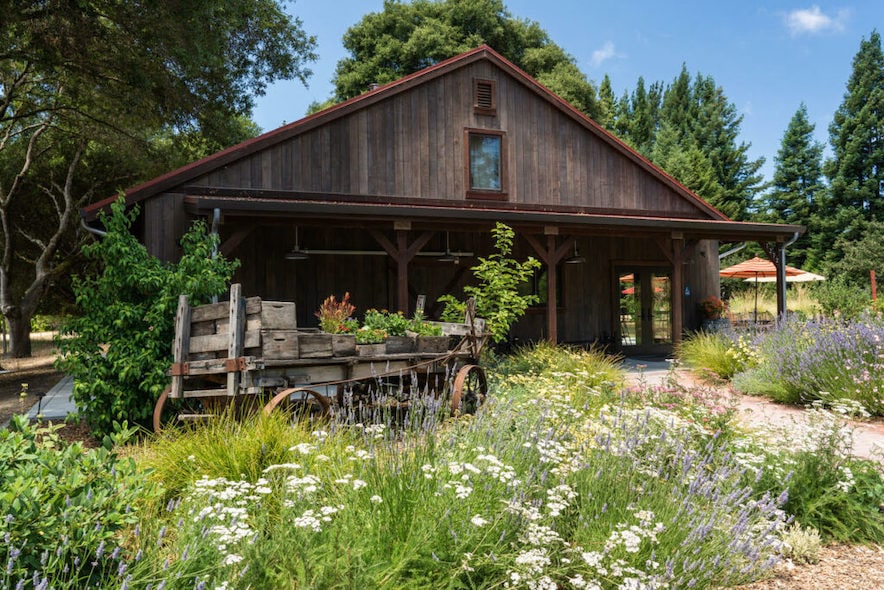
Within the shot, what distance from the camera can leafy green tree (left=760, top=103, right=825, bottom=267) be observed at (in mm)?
37416

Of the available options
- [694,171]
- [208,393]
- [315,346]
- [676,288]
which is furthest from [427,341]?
[694,171]

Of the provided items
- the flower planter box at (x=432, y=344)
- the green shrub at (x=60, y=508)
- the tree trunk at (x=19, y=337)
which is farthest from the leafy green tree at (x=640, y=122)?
the green shrub at (x=60, y=508)

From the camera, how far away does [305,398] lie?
5.17 metres

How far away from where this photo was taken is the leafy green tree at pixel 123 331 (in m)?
6.30

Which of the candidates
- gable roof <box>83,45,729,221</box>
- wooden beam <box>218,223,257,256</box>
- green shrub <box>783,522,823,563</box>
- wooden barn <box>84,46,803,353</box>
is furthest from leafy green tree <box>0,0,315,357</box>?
green shrub <box>783,522,823,563</box>

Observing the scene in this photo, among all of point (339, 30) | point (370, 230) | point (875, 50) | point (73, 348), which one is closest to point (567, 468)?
point (73, 348)

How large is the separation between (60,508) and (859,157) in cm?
4313

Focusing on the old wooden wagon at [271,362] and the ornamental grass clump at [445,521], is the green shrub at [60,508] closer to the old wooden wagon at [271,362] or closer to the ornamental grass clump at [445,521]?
the ornamental grass clump at [445,521]

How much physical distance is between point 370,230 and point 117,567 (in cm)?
875

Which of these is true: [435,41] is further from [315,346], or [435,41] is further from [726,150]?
[315,346]

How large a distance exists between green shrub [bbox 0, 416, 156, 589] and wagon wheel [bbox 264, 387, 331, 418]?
5.82 feet

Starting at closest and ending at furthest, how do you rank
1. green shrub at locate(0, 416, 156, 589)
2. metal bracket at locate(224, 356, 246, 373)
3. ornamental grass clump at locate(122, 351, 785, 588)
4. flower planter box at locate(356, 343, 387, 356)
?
green shrub at locate(0, 416, 156, 589) → ornamental grass clump at locate(122, 351, 785, 588) → metal bracket at locate(224, 356, 246, 373) → flower planter box at locate(356, 343, 387, 356)

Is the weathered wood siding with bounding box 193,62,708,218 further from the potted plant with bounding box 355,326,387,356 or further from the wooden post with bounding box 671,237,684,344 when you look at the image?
the potted plant with bounding box 355,326,387,356

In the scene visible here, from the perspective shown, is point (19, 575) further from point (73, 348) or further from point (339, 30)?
point (339, 30)
